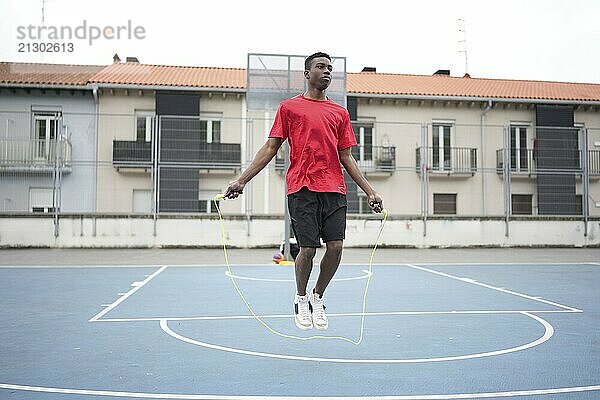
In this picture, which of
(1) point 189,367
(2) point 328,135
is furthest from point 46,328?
(2) point 328,135

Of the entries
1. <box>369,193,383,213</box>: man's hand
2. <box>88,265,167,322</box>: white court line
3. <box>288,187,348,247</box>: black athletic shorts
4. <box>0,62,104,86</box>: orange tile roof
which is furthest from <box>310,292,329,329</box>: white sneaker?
<box>0,62,104,86</box>: orange tile roof

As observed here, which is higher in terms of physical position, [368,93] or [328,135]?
[368,93]

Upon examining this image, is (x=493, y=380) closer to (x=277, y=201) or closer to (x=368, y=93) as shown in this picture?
(x=277, y=201)

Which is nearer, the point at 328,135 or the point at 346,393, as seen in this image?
the point at 346,393

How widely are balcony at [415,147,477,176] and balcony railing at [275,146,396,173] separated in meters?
0.78

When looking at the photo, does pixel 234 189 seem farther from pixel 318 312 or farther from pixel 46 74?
pixel 46 74

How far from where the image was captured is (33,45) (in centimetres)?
Result: 1719

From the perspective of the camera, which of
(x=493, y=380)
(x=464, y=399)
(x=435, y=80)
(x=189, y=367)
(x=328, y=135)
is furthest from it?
(x=435, y=80)

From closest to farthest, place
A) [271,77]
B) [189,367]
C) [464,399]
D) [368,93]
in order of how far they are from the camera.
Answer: [464,399], [189,367], [271,77], [368,93]

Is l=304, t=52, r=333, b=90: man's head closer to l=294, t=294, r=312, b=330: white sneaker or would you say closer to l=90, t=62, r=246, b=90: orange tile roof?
l=294, t=294, r=312, b=330: white sneaker

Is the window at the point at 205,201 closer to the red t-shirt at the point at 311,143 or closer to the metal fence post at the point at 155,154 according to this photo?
the metal fence post at the point at 155,154

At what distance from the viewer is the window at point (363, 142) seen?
1686 cm

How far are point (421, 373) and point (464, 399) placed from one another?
1.70 ft

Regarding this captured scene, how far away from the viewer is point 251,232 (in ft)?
52.1
